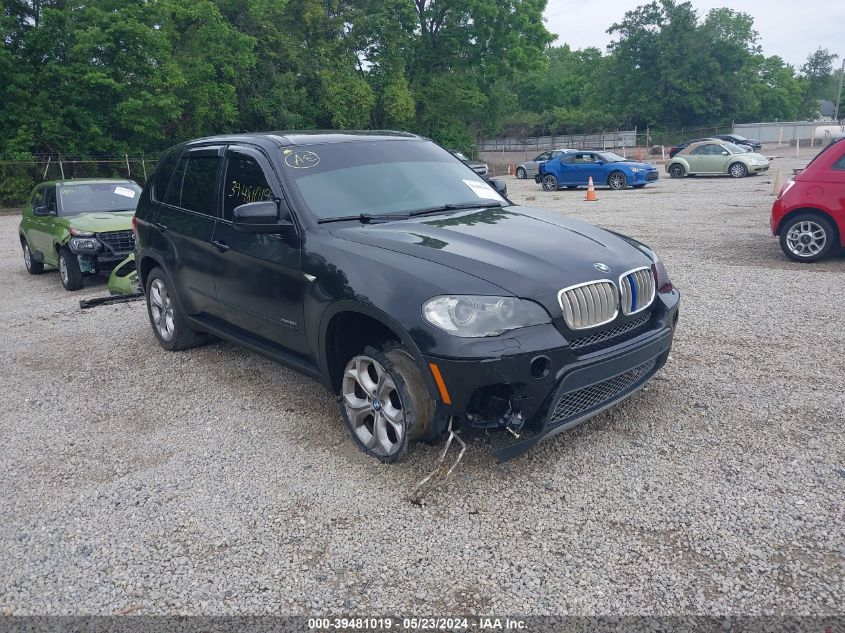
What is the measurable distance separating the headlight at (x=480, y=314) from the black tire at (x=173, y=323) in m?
3.17

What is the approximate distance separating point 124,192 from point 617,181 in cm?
1727

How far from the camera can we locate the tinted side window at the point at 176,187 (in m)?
5.69

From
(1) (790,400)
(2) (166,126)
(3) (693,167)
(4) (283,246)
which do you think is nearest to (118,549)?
(4) (283,246)

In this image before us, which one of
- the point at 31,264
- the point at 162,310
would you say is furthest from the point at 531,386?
the point at 31,264

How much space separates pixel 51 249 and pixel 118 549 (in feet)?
26.7

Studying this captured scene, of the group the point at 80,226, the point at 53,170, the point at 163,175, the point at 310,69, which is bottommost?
the point at 80,226

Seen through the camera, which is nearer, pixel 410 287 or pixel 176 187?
pixel 410 287

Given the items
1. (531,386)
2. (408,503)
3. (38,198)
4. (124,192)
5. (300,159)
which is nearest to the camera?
(531,386)

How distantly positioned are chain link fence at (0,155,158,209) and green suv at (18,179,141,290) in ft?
Answer: 59.1

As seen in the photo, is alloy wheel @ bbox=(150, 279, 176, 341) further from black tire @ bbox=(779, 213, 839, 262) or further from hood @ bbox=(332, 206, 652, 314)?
black tire @ bbox=(779, 213, 839, 262)

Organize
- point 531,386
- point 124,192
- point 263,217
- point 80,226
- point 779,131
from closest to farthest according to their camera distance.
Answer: point 531,386 < point 263,217 < point 80,226 < point 124,192 < point 779,131

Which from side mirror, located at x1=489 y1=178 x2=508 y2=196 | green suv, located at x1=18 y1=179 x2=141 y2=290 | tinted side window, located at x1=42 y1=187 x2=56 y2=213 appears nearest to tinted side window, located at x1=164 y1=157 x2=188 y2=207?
side mirror, located at x1=489 y1=178 x2=508 y2=196

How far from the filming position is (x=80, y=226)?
31.0 feet

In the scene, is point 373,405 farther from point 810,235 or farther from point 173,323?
point 810,235
